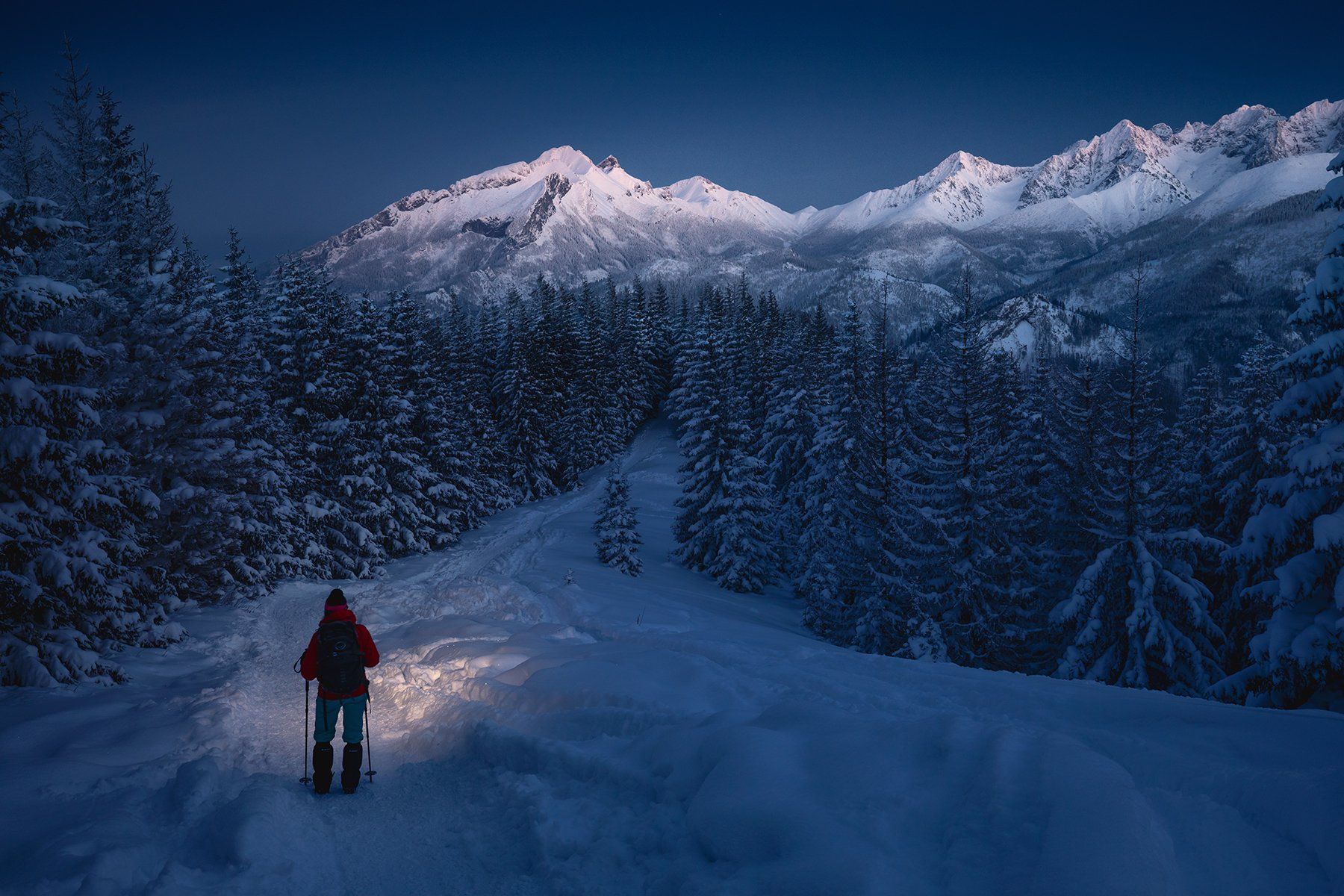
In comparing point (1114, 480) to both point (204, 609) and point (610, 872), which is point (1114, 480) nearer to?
point (610, 872)

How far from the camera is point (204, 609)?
18.9 m

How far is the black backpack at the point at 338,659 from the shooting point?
759cm

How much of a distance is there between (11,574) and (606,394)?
4586 cm

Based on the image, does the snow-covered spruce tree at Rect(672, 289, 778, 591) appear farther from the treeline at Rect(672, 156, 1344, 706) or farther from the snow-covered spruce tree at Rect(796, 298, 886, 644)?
the snow-covered spruce tree at Rect(796, 298, 886, 644)

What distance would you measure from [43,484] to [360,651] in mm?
8509

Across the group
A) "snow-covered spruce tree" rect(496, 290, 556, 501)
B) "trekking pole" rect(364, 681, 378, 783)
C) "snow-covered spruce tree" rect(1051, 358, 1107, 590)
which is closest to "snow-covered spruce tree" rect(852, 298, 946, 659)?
"snow-covered spruce tree" rect(1051, 358, 1107, 590)

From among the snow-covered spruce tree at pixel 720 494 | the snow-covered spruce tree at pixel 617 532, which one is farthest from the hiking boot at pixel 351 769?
the snow-covered spruce tree at pixel 720 494

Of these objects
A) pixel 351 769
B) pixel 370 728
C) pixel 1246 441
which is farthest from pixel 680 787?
pixel 1246 441

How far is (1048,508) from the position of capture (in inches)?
1003

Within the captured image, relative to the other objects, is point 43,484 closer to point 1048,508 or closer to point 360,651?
point 360,651

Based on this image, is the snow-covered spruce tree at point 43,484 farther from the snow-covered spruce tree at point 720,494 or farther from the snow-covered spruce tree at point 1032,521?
the snow-covered spruce tree at point 1032,521

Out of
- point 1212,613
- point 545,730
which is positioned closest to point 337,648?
point 545,730

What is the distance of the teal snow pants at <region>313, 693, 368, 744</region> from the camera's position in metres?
7.34

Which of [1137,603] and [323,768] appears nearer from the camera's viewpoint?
[323,768]
